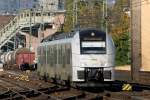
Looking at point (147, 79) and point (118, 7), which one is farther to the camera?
point (118, 7)

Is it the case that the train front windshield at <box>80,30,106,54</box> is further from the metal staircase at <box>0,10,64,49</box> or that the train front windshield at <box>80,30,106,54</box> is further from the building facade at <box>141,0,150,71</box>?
the metal staircase at <box>0,10,64,49</box>

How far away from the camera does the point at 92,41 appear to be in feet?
83.7

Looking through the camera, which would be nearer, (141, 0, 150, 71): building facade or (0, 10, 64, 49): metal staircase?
(141, 0, 150, 71): building facade

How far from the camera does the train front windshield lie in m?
25.3

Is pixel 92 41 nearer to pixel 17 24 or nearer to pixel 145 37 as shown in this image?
pixel 145 37

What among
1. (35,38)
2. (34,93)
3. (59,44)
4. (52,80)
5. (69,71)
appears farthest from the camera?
(35,38)

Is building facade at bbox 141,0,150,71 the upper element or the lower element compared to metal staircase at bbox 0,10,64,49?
lower

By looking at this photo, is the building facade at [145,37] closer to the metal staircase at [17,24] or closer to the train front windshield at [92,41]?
the train front windshield at [92,41]

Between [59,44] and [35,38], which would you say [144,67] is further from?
[35,38]

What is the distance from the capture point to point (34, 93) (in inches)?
958

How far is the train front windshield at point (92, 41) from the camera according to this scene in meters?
25.3

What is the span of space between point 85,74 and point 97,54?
1074 mm

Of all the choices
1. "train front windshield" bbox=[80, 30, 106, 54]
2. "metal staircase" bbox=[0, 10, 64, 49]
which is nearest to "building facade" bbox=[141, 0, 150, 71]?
"train front windshield" bbox=[80, 30, 106, 54]

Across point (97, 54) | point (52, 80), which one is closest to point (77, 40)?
point (97, 54)
